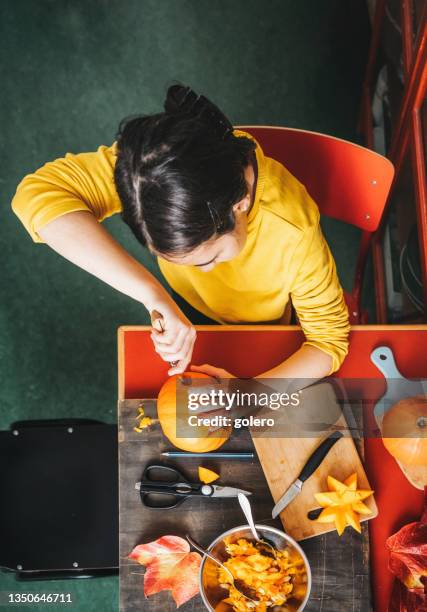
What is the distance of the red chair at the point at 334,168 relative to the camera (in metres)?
1.14

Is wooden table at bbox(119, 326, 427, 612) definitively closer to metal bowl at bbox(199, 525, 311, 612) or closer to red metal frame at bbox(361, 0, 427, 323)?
metal bowl at bbox(199, 525, 311, 612)

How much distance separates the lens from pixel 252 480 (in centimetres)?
101

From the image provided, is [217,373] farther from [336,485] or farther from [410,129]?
[410,129]

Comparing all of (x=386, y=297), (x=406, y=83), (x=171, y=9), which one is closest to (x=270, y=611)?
(x=386, y=297)

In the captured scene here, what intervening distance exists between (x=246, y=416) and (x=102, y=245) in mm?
387

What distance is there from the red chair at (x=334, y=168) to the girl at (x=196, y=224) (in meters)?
0.16

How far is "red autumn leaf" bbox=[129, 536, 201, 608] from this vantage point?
3.15 feet

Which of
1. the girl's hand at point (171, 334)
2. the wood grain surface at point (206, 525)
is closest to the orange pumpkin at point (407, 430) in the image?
the wood grain surface at point (206, 525)

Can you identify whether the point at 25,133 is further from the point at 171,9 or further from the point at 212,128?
the point at 212,128

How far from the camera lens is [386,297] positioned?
1732mm

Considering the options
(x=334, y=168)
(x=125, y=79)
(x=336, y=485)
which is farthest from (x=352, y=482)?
(x=125, y=79)

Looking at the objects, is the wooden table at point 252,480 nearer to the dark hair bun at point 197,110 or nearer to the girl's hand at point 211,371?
the girl's hand at point 211,371

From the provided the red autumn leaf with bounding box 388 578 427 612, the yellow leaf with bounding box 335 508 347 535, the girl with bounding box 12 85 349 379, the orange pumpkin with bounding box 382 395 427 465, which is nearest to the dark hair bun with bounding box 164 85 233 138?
the girl with bounding box 12 85 349 379

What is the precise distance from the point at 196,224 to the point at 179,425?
1.20ft
